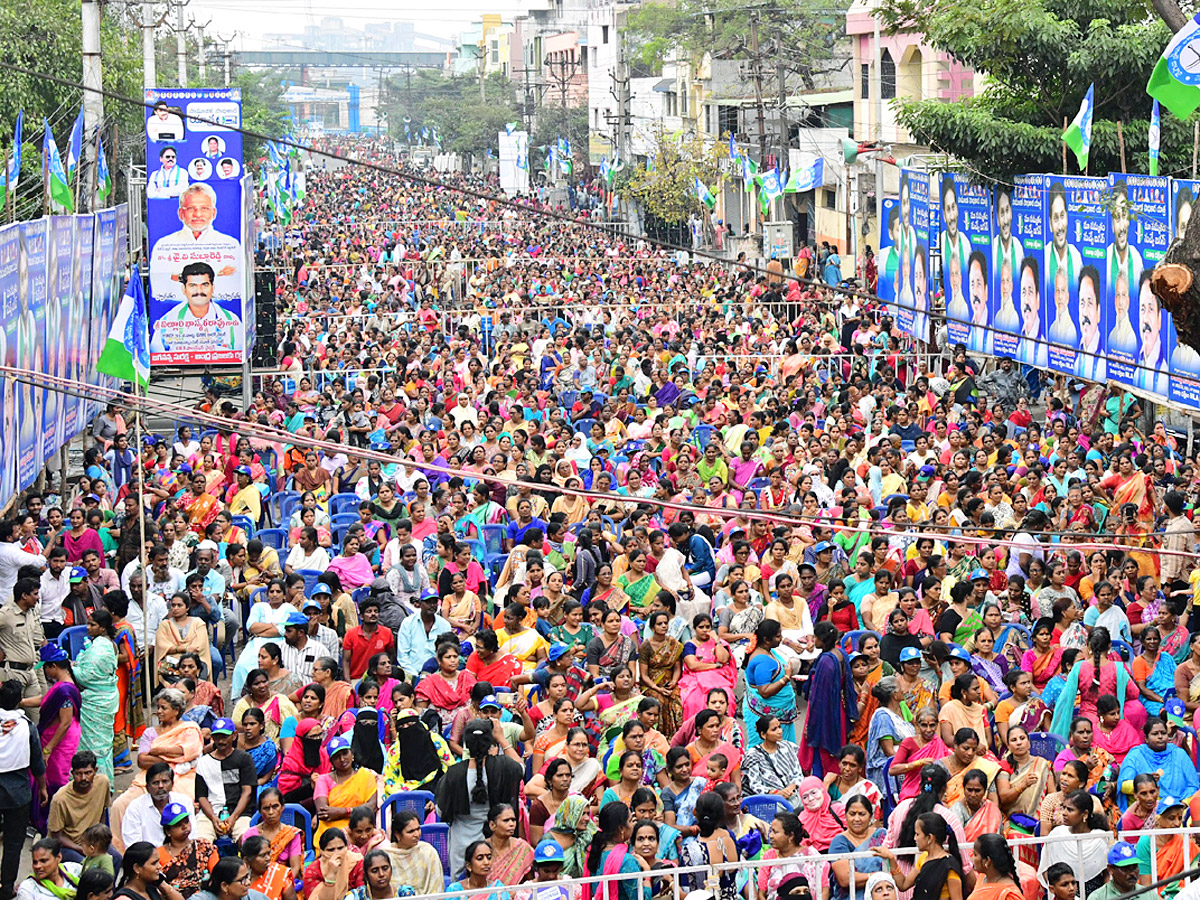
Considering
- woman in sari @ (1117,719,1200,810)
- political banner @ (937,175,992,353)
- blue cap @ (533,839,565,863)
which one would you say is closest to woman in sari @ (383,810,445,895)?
blue cap @ (533,839,565,863)

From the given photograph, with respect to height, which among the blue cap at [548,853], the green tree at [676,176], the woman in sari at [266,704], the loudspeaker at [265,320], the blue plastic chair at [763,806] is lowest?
the blue plastic chair at [763,806]

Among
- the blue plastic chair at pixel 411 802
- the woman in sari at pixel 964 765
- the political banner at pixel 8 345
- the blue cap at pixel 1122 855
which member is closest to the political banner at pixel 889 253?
the political banner at pixel 8 345

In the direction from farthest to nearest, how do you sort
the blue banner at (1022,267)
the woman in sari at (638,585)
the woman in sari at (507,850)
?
the blue banner at (1022,267) → the woman in sari at (638,585) → the woman in sari at (507,850)

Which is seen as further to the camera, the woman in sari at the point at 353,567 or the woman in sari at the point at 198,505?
the woman in sari at the point at 198,505

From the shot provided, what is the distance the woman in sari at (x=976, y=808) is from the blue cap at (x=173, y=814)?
10.7ft

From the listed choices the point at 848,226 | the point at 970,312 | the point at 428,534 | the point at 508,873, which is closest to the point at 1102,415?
the point at 970,312

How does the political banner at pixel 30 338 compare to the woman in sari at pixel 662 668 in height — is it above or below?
above

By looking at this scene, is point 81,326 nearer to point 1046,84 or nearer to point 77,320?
point 77,320

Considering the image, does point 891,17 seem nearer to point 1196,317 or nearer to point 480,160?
point 1196,317

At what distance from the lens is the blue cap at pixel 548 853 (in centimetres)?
731

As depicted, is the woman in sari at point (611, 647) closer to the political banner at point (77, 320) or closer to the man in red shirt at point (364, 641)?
the man in red shirt at point (364, 641)

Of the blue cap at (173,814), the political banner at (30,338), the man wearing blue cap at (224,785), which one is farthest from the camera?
the political banner at (30,338)

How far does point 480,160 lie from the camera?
10962 centimetres

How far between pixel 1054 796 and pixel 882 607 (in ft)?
9.89
